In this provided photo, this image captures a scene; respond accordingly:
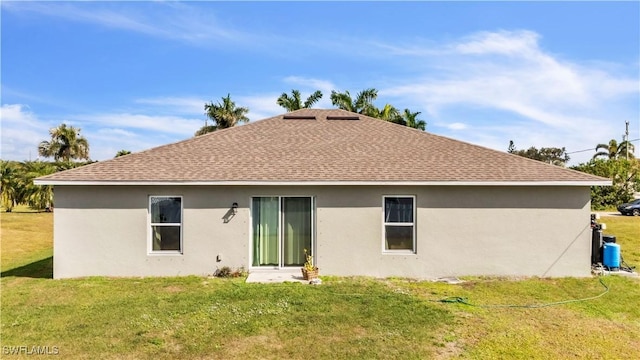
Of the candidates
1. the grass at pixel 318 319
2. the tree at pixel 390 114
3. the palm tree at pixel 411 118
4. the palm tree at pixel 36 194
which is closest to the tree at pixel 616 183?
the palm tree at pixel 411 118

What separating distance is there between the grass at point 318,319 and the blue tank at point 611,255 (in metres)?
0.74

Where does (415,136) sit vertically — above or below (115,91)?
below

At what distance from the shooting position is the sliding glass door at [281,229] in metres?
10.1

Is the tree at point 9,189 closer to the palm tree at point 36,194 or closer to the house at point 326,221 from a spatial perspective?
the palm tree at point 36,194

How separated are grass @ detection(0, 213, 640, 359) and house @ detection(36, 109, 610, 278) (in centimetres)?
55

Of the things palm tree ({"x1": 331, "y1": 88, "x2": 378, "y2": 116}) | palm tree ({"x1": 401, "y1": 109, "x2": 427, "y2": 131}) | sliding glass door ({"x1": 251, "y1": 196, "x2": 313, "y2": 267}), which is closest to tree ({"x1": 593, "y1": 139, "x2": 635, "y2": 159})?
palm tree ({"x1": 401, "y1": 109, "x2": 427, "y2": 131})

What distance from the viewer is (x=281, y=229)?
33.4 feet

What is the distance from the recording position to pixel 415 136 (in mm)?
12664

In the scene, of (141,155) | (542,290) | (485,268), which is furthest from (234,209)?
(542,290)

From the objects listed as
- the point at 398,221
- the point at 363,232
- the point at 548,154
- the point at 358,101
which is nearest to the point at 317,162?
the point at 363,232

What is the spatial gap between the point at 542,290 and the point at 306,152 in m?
7.31

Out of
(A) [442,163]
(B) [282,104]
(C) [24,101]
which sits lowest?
(A) [442,163]

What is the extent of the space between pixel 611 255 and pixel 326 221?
8209 mm

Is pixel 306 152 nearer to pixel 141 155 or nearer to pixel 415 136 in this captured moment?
pixel 415 136
